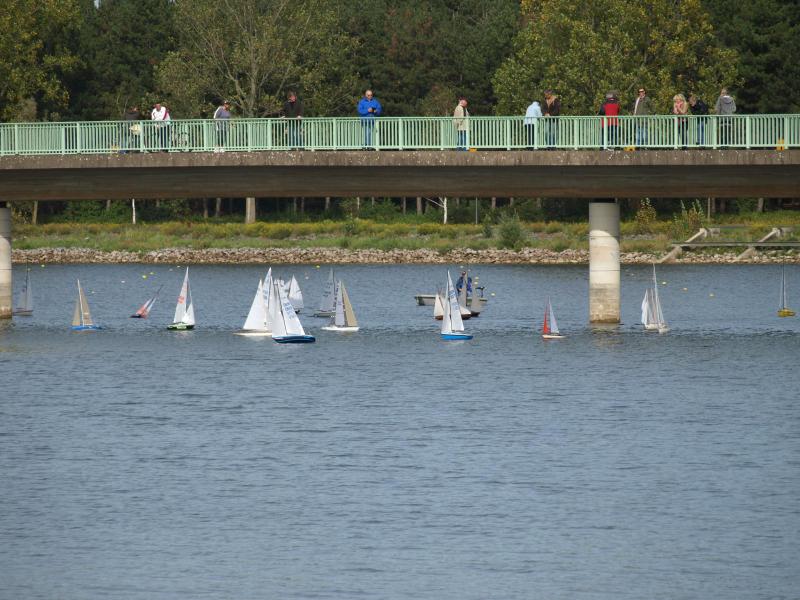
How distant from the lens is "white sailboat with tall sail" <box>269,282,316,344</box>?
2589 inches

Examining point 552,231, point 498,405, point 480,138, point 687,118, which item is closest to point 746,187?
point 687,118

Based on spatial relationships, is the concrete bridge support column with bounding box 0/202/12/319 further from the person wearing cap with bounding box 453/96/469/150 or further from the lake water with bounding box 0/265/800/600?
the person wearing cap with bounding box 453/96/469/150

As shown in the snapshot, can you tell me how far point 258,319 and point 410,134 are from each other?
57.0ft

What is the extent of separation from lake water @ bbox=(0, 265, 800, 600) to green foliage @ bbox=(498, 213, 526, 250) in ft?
179

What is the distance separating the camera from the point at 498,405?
164 feet

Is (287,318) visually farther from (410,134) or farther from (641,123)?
(641,123)

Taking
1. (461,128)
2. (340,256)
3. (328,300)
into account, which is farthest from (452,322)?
(340,256)

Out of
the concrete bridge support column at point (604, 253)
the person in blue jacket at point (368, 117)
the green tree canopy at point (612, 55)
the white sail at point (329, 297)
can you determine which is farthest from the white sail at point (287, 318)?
the green tree canopy at point (612, 55)

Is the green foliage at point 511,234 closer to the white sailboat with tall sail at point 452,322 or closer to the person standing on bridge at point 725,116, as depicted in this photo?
the white sailboat with tall sail at point 452,322

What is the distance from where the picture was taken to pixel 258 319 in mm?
73375

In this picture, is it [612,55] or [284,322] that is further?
[612,55]

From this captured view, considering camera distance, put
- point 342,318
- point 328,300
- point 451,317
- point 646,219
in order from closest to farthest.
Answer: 1. point 451,317
2. point 342,318
3. point 328,300
4. point 646,219

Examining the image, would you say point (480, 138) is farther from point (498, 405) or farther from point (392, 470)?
point (392, 470)

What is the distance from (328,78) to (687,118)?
85.6 m
